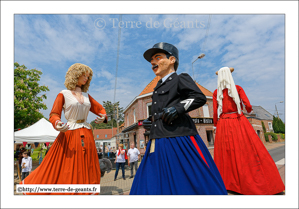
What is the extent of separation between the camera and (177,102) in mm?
1943

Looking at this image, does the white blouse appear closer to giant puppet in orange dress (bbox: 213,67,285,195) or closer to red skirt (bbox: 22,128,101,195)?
red skirt (bbox: 22,128,101,195)

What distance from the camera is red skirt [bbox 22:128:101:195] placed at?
2.06 meters

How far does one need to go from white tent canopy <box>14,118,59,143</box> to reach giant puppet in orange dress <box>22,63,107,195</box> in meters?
3.24

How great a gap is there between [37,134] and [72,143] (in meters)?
3.99

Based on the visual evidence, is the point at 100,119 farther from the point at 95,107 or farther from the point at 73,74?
the point at 73,74

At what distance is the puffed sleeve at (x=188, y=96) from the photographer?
69.5 inches

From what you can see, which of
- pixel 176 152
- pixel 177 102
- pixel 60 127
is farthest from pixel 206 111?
pixel 60 127

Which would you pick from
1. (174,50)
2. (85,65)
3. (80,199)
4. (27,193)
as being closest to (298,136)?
(174,50)

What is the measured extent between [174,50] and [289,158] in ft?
6.56

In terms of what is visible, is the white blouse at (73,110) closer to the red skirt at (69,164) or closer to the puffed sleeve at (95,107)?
the red skirt at (69,164)

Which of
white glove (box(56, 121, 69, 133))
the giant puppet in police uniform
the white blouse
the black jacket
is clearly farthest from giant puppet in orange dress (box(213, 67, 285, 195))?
white glove (box(56, 121, 69, 133))

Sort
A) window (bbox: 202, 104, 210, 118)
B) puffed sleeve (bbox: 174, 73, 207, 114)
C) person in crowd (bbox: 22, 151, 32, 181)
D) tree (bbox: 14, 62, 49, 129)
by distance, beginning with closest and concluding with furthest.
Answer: puffed sleeve (bbox: 174, 73, 207, 114)
tree (bbox: 14, 62, 49, 129)
person in crowd (bbox: 22, 151, 32, 181)
window (bbox: 202, 104, 210, 118)

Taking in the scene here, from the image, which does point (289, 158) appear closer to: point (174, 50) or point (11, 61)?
point (174, 50)

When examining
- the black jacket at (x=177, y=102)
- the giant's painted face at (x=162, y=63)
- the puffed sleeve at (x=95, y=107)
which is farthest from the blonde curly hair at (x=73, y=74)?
the black jacket at (x=177, y=102)
